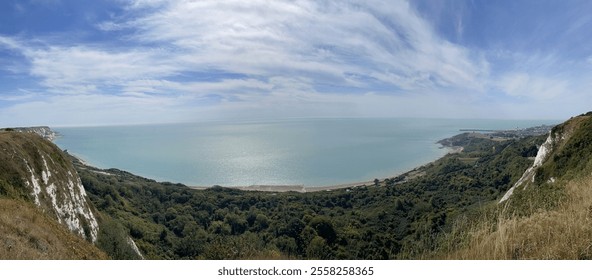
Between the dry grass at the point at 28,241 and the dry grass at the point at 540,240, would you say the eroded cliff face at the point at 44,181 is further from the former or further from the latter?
the dry grass at the point at 540,240

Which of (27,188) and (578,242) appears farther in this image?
(27,188)

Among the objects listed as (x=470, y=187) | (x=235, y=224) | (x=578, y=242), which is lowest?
(x=235, y=224)

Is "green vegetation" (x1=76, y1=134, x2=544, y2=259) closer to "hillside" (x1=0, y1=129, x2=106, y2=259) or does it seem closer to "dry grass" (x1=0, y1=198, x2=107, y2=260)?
"hillside" (x1=0, y1=129, x2=106, y2=259)

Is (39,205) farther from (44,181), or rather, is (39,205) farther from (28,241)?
(28,241)

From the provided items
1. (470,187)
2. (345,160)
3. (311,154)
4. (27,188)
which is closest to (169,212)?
(27,188)

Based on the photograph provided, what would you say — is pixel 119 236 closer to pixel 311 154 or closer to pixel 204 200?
pixel 204 200

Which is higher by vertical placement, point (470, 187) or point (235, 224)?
point (470, 187)

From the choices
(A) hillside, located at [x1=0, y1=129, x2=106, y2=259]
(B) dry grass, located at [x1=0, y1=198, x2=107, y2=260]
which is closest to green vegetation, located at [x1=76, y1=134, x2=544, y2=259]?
(A) hillside, located at [x1=0, y1=129, x2=106, y2=259]

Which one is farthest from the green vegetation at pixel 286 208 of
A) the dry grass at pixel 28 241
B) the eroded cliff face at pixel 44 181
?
the dry grass at pixel 28 241
